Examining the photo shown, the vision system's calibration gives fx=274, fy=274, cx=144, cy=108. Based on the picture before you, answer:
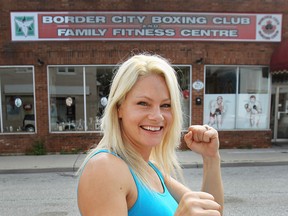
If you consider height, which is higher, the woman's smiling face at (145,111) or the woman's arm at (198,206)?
the woman's smiling face at (145,111)

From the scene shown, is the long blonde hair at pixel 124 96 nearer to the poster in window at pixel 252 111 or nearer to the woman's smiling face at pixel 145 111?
the woman's smiling face at pixel 145 111

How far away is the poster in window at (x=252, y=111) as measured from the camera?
398 inches

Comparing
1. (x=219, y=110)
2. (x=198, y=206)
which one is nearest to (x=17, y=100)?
(x=219, y=110)

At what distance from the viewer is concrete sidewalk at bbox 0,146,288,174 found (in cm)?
764

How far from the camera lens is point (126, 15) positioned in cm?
930

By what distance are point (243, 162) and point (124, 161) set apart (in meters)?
7.61

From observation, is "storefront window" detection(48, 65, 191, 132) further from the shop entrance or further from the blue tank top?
the blue tank top

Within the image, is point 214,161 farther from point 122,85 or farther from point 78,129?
point 78,129

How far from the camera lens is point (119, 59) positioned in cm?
946

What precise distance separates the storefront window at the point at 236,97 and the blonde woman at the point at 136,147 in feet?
28.5

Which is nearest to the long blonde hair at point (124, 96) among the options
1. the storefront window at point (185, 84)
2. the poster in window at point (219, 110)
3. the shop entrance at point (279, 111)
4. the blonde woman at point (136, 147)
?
the blonde woman at point (136, 147)

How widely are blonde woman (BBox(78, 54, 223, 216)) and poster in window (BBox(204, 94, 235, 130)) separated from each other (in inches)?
339

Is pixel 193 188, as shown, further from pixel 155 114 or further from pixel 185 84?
pixel 155 114

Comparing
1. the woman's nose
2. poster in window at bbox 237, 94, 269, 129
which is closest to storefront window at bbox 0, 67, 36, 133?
poster in window at bbox 237, 94, 269, 129
